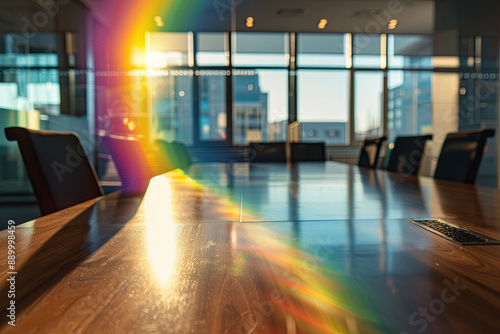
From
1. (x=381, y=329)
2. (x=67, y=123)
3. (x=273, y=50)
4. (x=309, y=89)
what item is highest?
(x=273, y=50)

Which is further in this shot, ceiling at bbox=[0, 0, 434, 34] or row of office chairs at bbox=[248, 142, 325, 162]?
ceiling at bbox=[0, 0, 434, 34]

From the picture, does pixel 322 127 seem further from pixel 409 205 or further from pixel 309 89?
pixel 409 205

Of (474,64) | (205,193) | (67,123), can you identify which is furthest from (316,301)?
(474,64)

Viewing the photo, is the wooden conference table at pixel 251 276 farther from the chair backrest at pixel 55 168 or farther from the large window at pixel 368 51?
the large window at pixel 368 51

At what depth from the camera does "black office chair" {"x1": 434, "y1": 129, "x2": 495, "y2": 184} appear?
5.21ft

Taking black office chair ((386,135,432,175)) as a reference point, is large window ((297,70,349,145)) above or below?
above

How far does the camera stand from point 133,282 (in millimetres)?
330

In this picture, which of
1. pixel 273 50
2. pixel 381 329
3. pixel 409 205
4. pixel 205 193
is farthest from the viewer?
pixel 273 50

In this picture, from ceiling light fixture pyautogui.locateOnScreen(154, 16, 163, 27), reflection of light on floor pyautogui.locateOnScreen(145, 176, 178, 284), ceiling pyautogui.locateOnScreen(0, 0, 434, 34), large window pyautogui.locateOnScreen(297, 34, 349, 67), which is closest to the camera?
reflection of light on floor pyautogui.locateOnScreen(145, 176, 178, 284)

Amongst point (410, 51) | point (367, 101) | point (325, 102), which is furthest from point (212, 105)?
point (410, 51)

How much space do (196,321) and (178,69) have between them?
6.33 m

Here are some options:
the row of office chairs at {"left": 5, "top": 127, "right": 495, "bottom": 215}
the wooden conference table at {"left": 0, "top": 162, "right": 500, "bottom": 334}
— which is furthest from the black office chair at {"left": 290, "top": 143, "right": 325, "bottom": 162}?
the wooden conference table at {"left": 0, "top": 162, "right": 500, "bottom": 334}

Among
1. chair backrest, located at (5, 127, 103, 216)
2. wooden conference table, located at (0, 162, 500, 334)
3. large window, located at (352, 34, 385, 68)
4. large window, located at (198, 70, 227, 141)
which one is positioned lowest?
wooden conference table, located at (0, 162, 500, 334)

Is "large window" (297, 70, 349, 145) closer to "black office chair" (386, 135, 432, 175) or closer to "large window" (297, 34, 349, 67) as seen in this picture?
"large window" (297, 34, 349, 67)
